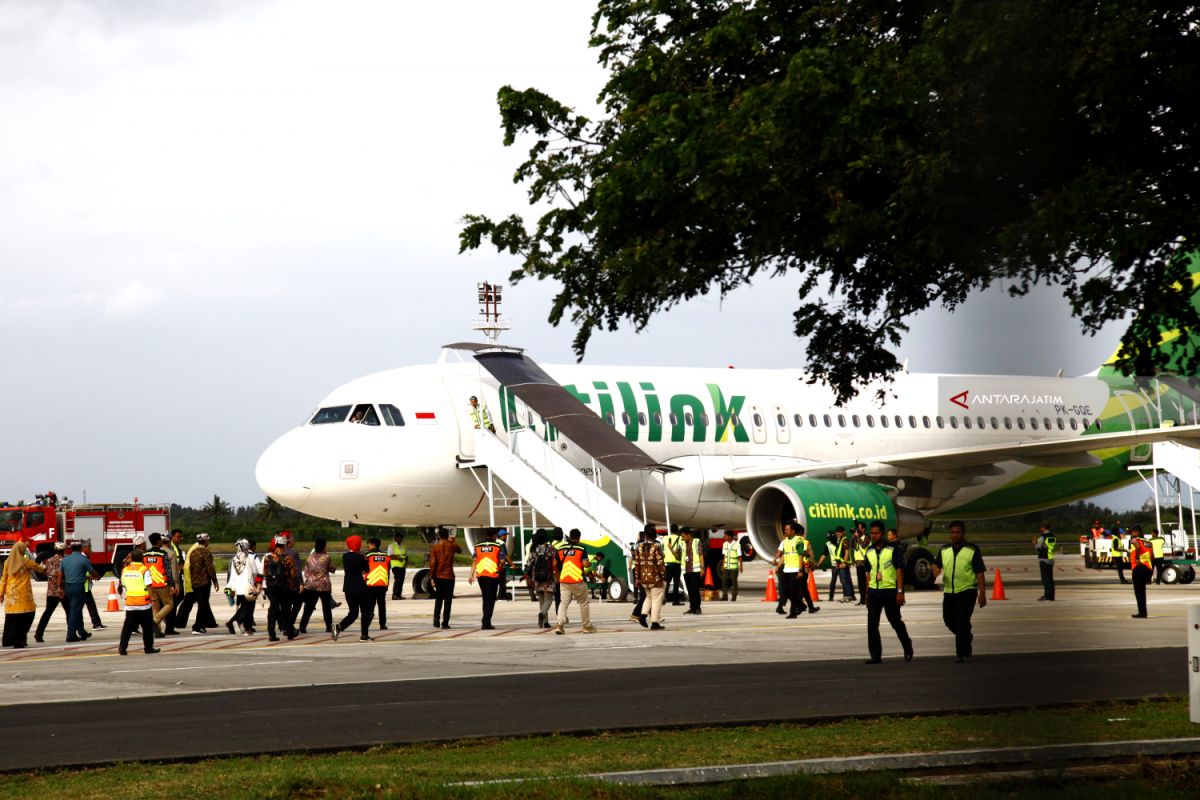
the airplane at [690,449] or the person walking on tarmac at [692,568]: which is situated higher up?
the airplane at [690,449]

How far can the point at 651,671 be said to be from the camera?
609 inches

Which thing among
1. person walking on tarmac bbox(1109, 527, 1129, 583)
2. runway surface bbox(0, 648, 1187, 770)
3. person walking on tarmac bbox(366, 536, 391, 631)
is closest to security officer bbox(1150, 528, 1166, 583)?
person walking on tarmac bbox(1109, 527, 1129, 583)

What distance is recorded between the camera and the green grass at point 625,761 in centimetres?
844

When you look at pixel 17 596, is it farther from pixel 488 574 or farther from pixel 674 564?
pixel 674 564

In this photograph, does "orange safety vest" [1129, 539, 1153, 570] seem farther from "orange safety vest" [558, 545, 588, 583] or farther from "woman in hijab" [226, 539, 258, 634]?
"woman in hijab" [226, 539, 258, 634]

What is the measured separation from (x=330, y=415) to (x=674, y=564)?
792 cm

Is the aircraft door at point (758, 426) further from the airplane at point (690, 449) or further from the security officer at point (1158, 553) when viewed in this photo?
the security officer at point (1158, 553)

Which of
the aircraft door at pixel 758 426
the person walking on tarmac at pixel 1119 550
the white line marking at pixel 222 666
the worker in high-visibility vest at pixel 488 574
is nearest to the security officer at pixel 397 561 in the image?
the aircraft door at pixel 758 426

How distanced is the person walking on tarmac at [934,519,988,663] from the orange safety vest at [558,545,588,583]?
6.78m

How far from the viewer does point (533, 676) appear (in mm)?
15180

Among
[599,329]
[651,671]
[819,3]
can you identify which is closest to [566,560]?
[651,671]

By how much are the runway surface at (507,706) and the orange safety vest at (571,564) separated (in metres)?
5.57

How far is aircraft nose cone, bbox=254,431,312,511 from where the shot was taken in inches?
1110

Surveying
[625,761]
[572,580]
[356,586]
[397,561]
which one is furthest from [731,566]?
[625,761]
